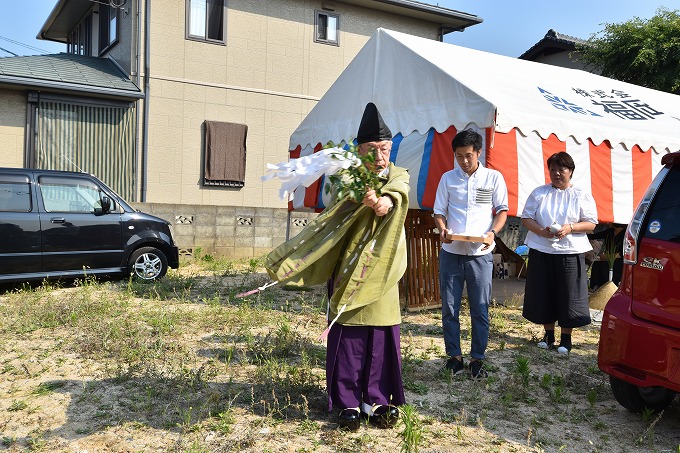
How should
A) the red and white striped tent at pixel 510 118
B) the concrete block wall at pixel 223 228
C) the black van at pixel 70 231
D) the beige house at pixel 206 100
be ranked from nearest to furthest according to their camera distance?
the red and white striped tent at pixel 510 118 → the black van at pixel 70 231 → the concrete block wall at pixel 223 228 → the beige house at pixel 206 100

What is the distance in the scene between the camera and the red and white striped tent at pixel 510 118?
6.41 meters

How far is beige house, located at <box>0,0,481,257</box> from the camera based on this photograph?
11844 mm

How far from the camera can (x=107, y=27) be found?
1393 cm

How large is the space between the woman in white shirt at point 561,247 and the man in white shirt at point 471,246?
0.97 meters

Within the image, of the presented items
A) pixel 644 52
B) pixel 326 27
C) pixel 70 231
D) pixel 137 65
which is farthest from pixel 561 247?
pixel 644 52

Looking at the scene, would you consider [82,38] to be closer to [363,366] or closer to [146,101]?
[146,101]

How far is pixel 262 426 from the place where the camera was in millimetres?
3635

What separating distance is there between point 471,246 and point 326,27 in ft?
35.7

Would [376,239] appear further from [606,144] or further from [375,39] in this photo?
[375,39]

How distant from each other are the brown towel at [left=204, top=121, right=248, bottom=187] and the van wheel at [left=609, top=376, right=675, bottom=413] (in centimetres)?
1003

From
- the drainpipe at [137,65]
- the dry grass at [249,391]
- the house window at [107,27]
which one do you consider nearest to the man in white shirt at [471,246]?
the dry grass at [249,391]

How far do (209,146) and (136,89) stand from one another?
5.82ft

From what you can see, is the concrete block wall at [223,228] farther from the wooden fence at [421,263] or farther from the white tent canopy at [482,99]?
the wooden fence at [421,263]

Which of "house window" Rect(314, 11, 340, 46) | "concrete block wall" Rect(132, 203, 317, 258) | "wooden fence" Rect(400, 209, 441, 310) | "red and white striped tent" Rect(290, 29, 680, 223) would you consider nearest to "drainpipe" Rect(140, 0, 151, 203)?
"concrete block wall" Rect(132, 203, 317, 258)
